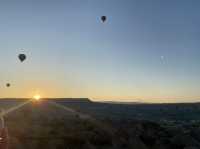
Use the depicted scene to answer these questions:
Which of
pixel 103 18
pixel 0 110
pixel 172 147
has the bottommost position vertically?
pixel 172 147

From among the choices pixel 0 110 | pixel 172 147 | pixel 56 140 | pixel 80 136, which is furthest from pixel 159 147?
pixel 0 110

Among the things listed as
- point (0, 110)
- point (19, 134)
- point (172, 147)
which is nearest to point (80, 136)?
point (19, 134)

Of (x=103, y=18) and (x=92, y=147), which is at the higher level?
(x=103, y=18)

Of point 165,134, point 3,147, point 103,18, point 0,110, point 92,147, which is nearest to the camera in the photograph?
point 3,147

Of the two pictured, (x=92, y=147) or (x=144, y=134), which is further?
(x=144, y=134)

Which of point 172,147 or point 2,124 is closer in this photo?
point 2,124

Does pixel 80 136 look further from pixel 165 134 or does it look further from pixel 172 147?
pixel 165 134

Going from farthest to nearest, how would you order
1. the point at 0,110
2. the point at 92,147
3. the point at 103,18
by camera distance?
1. the point at 103,18
2. the point at 92,147
3. the point at 0,110

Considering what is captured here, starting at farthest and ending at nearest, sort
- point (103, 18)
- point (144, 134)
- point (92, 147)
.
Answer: point (103, 18) → point (144, 134) → point (92, 147)

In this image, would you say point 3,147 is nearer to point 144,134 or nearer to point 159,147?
point 159,147
